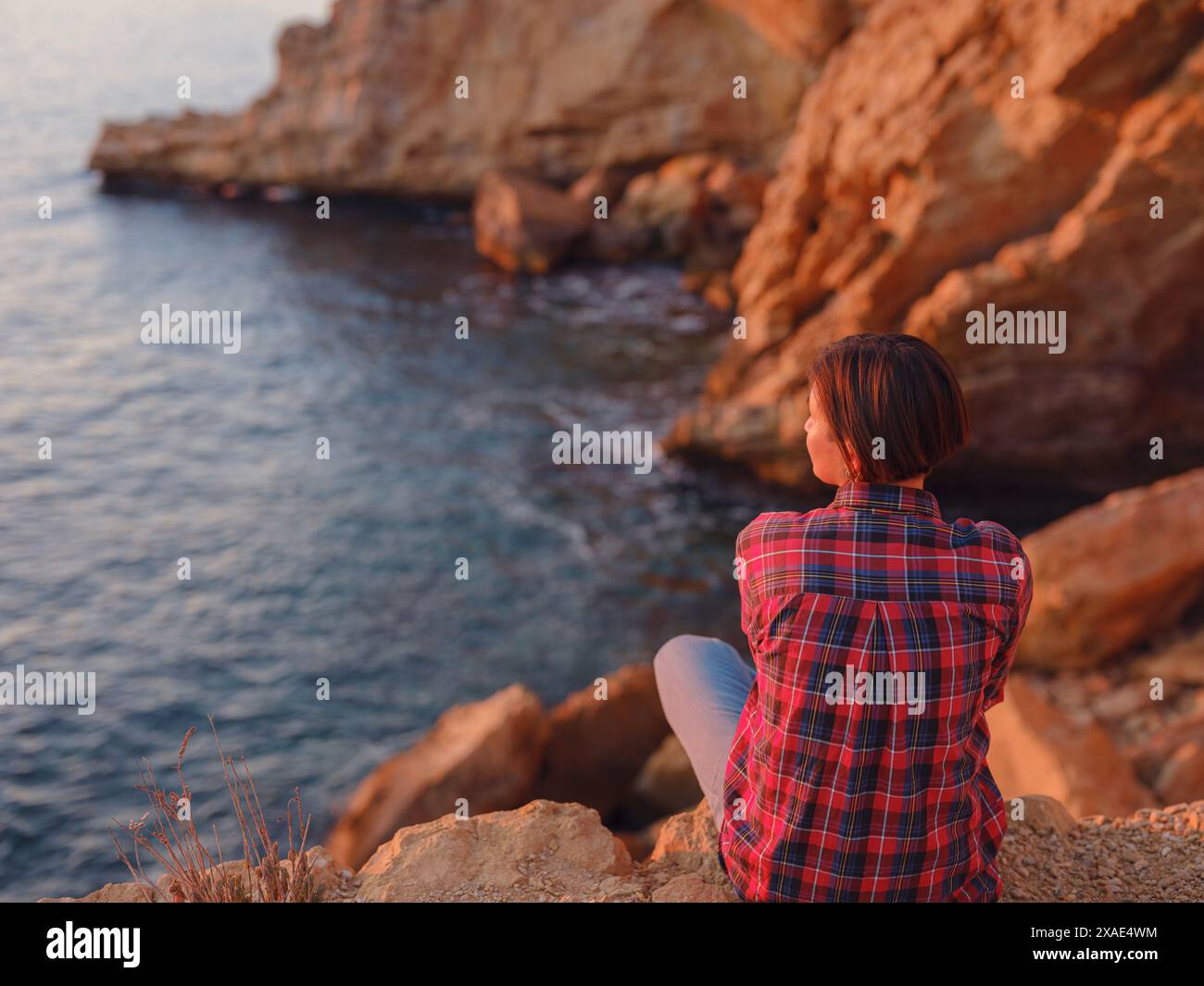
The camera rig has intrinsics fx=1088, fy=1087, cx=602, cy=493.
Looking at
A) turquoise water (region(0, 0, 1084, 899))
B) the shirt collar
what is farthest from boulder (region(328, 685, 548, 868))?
the shirt collar

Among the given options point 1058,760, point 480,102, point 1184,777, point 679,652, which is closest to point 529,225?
point 480,102

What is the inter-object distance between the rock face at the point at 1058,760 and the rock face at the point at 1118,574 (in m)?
1.87

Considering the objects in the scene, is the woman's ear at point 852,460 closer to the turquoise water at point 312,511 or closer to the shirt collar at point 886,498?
the shirt collar at point 886,498

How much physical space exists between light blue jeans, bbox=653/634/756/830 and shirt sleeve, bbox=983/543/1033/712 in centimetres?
86

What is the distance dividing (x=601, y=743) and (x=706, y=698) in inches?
236

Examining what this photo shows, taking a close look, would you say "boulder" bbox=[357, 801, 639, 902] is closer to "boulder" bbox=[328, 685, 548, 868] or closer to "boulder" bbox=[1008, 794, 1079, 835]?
"boulder" bbox=[1008, 794, 1079, 835]

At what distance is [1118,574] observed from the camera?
9438mm

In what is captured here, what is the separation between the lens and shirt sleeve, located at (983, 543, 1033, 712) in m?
2.91

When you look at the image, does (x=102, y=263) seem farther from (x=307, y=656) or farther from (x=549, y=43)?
(x=307, y=656)

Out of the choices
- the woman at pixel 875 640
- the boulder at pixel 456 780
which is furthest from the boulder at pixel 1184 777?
the woman at pixel 875 640

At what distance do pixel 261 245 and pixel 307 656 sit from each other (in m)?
18.3

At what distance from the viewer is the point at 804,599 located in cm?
283

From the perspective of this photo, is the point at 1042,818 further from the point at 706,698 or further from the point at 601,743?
the point at 601,743
